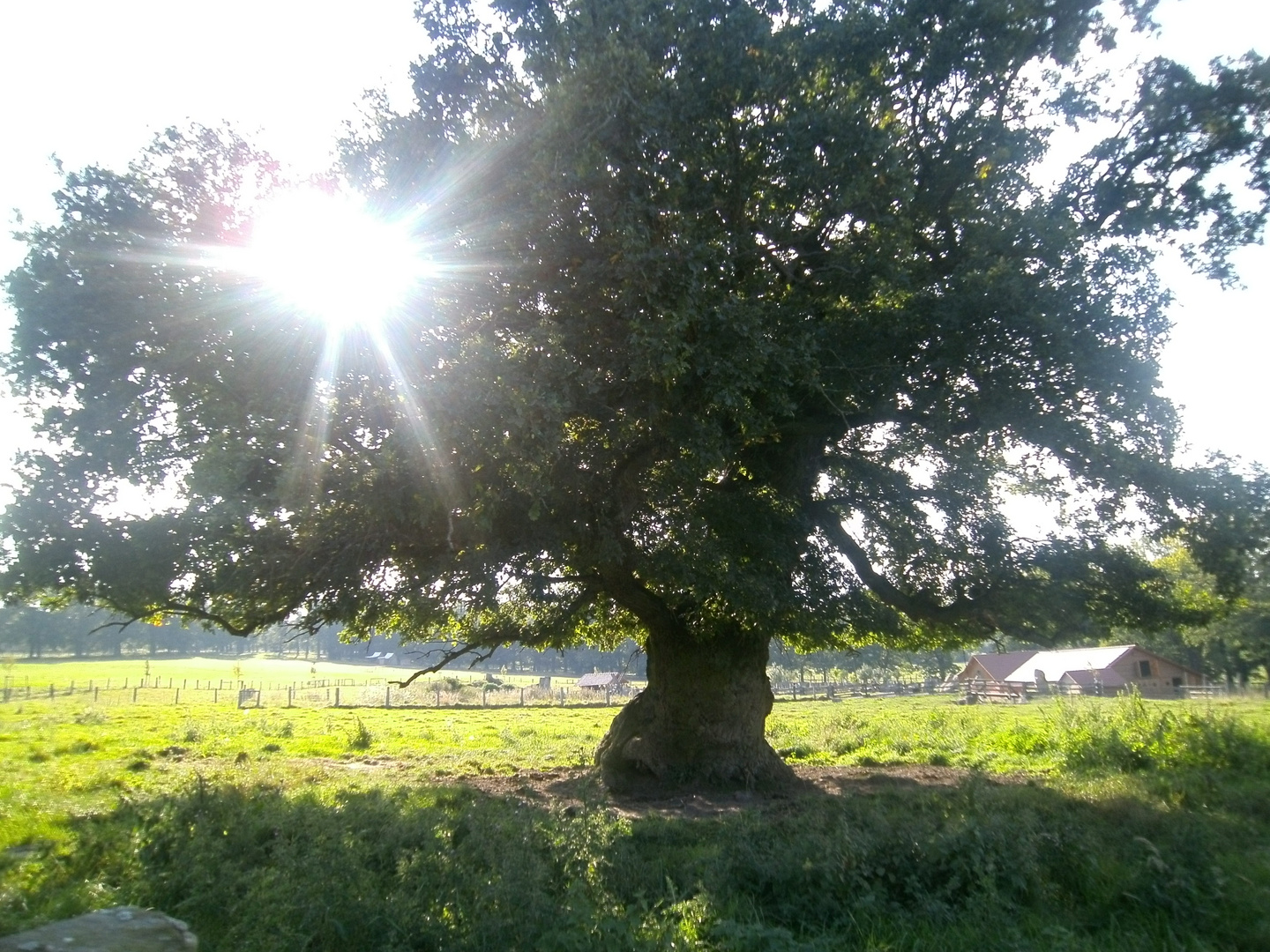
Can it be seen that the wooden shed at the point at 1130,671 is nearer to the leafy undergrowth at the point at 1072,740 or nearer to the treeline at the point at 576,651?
the treeline at the point at 576,651

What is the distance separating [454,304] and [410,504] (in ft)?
9.06

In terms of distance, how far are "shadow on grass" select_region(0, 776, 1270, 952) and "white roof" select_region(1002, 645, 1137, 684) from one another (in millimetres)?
8637

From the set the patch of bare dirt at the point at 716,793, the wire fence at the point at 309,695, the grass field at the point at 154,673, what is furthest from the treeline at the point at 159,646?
the patch of bare dirt at the point at 716,793

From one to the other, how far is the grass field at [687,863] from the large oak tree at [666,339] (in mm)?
3031

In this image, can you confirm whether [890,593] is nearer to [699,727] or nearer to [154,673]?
[699,727]

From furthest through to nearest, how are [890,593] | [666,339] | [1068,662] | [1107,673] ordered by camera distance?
[1068,662]
[1107,673]
[890,593]
[666,339]

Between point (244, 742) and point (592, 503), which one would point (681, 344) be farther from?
point (244, 742)

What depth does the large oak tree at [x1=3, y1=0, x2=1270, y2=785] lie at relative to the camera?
1062 cm

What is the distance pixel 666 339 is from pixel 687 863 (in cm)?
566

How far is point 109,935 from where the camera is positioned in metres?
5.53

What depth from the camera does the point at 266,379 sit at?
1171 centimetres

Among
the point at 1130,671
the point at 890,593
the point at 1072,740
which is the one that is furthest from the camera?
the point at 1130,671

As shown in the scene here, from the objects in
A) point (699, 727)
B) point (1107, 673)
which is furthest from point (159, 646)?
point (699, 727)

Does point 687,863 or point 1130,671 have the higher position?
Answer: point 1130,671
